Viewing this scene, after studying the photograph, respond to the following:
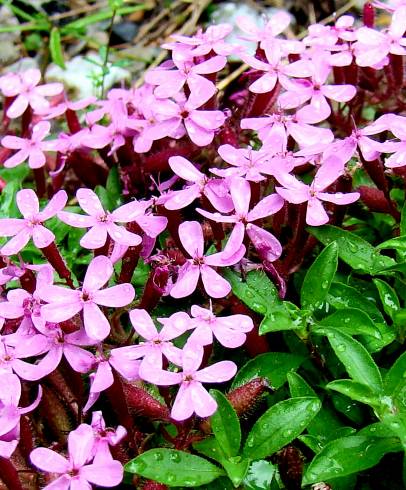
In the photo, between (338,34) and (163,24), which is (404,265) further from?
(163,24)

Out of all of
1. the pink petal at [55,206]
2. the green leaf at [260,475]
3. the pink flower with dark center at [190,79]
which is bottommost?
the green leaf at [260,475]

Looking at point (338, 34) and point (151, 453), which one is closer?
point (151, 453)

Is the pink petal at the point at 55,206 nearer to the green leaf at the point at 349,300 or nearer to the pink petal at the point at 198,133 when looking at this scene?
the pink petal at the point at 198,133

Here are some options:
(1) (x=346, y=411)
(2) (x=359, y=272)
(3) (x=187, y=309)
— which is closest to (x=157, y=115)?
(3) (x=187, y=309)

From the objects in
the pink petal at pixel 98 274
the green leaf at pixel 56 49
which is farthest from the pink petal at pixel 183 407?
the green leaf at pixel 56 49

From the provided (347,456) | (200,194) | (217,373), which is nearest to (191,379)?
(217,373)

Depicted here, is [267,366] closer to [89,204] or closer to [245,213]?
[245,213]

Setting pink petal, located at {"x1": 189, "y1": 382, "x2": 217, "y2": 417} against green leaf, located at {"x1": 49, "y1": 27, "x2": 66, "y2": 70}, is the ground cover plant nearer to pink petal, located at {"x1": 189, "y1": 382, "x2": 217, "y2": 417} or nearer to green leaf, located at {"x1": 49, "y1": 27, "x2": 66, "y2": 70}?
pink petal, located at {"x1": 189, "y1": 382, "x2": 217, "y2": 417}
